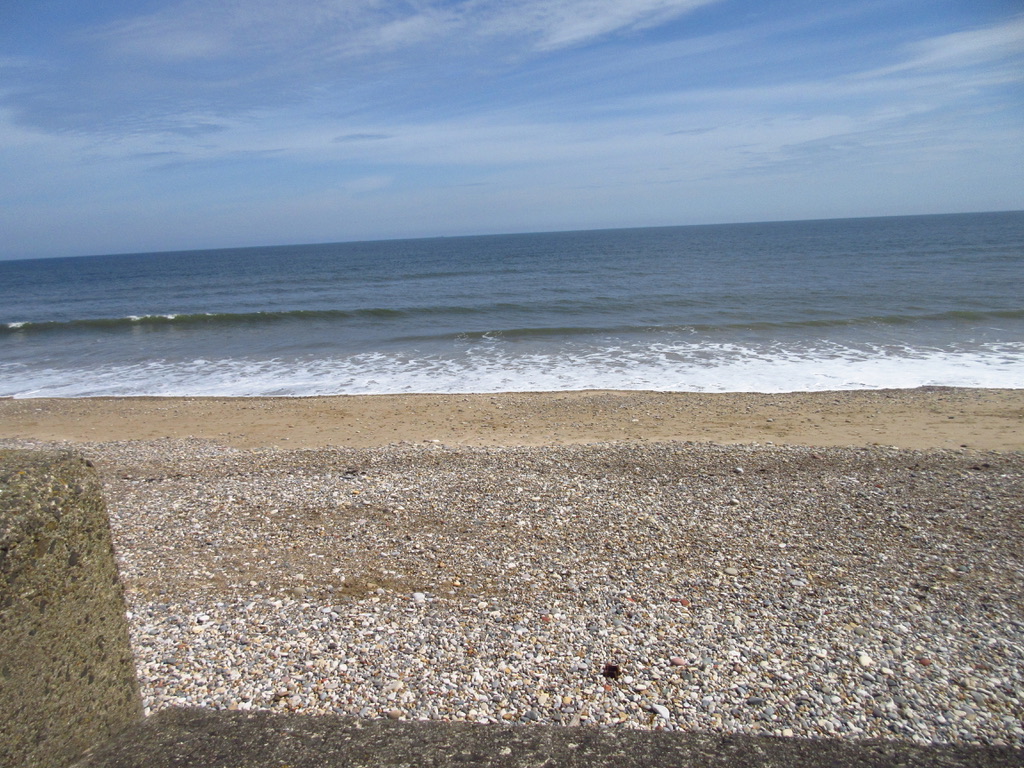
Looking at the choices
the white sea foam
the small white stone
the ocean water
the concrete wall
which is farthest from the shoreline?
the concrete wall

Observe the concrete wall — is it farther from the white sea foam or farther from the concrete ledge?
the white sea foam

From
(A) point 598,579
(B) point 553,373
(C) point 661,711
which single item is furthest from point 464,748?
(B) point 553,373

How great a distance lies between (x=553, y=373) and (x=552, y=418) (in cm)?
447

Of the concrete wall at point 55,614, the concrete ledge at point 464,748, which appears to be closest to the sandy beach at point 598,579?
the concrete ledge at point 464,748

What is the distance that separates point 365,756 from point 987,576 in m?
5.11

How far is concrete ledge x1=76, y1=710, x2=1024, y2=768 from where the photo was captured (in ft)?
10.7

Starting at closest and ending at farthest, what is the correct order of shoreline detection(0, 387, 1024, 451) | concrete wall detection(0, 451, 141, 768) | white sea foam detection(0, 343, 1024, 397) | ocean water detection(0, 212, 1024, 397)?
1. concrete wall detection(0, 451, 141, 768)
2. shoreline detection(0, 387, 1024, 451)
3. white sea foam detection(0, 343, 1024, 397)
4. ocean water detection(0, 212, 1024, 397)

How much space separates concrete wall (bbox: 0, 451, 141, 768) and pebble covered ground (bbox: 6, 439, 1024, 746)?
0.82 m

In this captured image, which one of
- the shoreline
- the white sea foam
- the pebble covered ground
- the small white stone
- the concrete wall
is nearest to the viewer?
the concrete wall

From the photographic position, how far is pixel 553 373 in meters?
16.6

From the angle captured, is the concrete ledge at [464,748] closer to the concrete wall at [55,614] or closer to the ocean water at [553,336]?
the concrete wall at [55,614]

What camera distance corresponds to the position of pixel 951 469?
27.1 ft

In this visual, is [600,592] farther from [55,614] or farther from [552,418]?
[552,418]

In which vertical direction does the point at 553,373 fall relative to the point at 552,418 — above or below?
above
